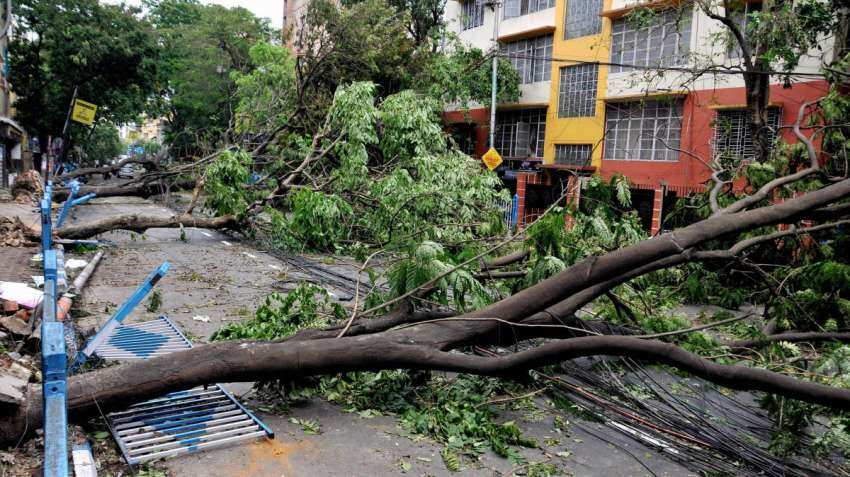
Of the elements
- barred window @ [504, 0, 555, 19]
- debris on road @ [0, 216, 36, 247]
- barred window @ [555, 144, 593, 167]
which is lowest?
debris on road @ [0, 216, 36, 247]

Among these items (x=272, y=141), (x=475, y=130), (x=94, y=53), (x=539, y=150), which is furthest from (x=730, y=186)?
(x=94, y=53)

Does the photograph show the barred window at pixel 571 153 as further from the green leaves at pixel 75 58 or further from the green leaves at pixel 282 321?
→ the green leaves at pixel 75 58

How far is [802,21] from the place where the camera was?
1129 cm

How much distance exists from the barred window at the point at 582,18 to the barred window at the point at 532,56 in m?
1.00

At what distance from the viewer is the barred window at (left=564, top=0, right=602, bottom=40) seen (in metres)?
19.8

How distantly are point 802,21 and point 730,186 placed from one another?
385cm

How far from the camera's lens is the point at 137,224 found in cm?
1184

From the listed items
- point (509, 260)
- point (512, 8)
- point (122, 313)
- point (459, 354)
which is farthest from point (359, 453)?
point (512, 8)

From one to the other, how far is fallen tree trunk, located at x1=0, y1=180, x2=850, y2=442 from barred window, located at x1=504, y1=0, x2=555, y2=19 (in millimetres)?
18252

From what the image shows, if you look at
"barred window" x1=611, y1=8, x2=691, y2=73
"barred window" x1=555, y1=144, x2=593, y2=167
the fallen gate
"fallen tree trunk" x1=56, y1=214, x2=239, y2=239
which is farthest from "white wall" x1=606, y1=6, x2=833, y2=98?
the fallen gate

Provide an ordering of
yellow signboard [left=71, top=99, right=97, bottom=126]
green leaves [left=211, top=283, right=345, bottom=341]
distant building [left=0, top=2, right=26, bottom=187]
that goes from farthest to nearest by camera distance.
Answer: yellow signboard [left=71, top=99, right=97, bottom=126] < distant building [left=0, top=2, right=26, bottom=187] < green leaves [left=211, top=283, right=345, bottom=341]

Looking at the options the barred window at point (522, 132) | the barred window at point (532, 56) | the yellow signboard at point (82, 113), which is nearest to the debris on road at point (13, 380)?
the yellow signboard at point (82, 113)

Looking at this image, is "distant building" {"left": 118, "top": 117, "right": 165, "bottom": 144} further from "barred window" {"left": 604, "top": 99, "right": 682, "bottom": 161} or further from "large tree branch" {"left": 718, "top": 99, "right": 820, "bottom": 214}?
"large tree branch" {"left": 718, "top": 99, "right": 820, "bottom": 214}

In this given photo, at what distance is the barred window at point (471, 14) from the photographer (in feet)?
79.4
